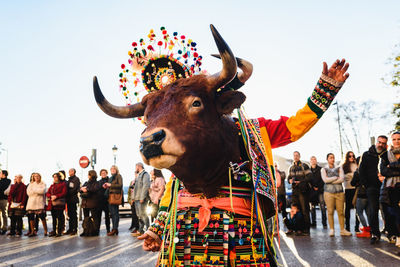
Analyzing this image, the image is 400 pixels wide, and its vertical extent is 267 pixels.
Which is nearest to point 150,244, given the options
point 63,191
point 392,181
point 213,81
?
point 213,81

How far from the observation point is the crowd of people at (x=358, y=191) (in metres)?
6.73

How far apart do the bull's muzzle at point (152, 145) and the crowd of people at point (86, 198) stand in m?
8.49

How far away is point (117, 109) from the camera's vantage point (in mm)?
2859

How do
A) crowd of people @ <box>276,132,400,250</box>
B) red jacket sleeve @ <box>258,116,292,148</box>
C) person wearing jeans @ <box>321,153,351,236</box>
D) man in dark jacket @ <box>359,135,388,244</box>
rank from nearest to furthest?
red jacket sleeve @ <box>258,116,292,148</box>, crowd of people @ <box>276,132,400,250</box>, man in dark jacket @ <box>359,135,388,244</box>, person wearing jeans @ <box>321,153,351,236</box>

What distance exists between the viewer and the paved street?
6.15 metres

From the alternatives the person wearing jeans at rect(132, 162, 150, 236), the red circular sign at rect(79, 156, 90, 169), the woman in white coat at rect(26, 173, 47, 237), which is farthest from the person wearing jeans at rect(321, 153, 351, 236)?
the red circular sign at rect(79, 156, 90, 169)

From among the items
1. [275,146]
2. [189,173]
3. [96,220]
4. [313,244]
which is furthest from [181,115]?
[96,220]

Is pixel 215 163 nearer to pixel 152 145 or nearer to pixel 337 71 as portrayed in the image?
pixel 152 145

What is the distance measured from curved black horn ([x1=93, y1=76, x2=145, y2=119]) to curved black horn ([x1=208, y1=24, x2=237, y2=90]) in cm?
63

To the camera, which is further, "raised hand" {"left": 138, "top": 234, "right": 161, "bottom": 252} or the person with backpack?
the person with backpack

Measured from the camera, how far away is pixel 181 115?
2.41 metres

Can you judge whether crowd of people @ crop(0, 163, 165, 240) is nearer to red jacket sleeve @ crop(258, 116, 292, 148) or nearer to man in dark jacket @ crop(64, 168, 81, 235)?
man in dark jacket @ crop(64, 168, 81, 235)

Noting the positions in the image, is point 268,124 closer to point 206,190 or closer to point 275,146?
point 275,146

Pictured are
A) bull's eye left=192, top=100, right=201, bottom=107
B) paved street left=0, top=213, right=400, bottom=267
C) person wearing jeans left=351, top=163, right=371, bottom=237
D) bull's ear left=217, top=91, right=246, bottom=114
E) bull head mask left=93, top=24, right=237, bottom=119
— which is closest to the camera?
bull head mask left=93, top=24, right=237, bottom=119
